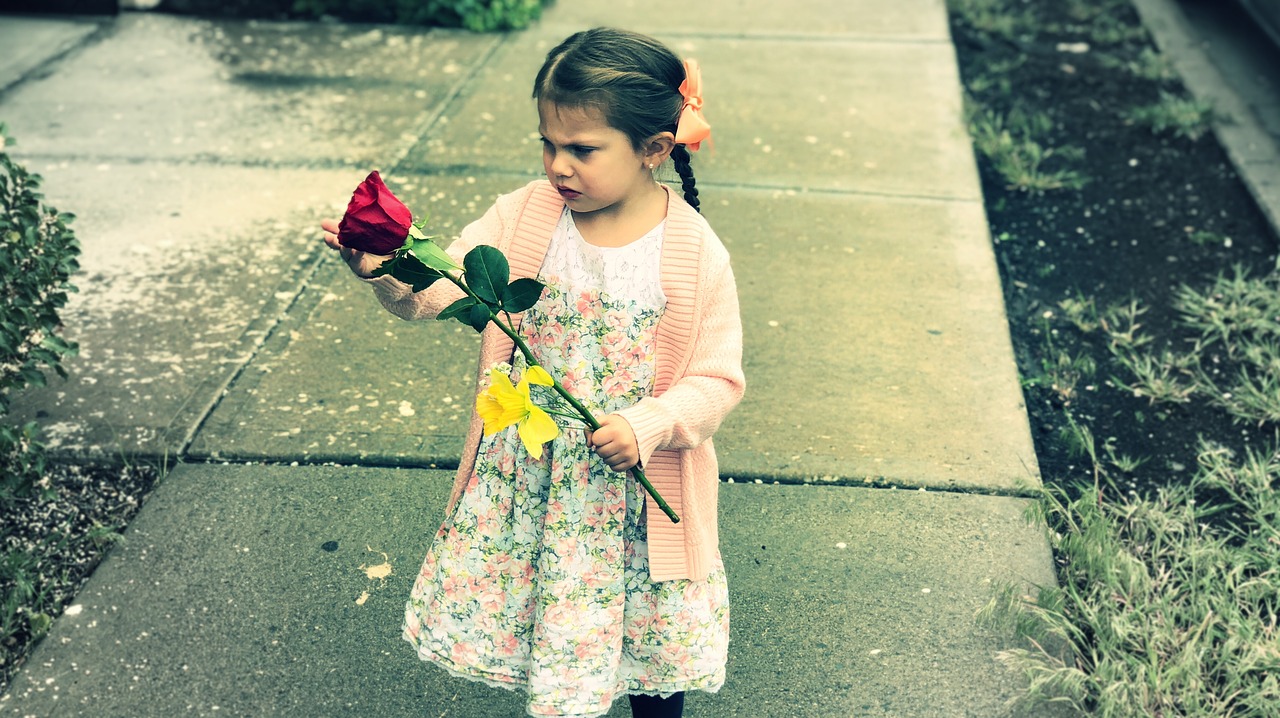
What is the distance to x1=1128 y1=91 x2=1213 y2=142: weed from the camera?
5.07 m

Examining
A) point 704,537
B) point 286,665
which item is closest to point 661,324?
point 704,537

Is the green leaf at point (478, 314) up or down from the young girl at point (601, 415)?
up

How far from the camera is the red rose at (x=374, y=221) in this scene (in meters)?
1.66

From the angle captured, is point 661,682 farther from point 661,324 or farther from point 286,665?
point 286,665

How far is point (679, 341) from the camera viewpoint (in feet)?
6.33

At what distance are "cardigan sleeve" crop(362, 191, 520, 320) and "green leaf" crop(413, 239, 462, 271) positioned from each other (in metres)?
0.16

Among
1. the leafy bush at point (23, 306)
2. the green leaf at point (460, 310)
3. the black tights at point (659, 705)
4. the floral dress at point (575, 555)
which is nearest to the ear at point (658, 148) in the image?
the floral dress at point (575, 555)

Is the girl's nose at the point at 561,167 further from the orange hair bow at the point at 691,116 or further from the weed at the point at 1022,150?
the weed at the point at 1022,150

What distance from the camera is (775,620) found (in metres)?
2.60

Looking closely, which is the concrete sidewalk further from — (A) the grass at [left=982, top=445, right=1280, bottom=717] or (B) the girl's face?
(B) the girl's face

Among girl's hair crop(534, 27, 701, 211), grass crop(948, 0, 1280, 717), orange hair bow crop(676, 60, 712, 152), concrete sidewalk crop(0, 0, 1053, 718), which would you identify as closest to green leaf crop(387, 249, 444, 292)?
girl's hair crop(534, 27, 701, 211)

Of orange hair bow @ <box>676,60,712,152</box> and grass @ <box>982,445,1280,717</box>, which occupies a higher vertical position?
orange hair bow @ <box>676,60,712,152</box>

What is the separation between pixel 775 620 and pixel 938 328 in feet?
4.52

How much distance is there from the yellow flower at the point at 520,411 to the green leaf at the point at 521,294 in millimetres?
110
